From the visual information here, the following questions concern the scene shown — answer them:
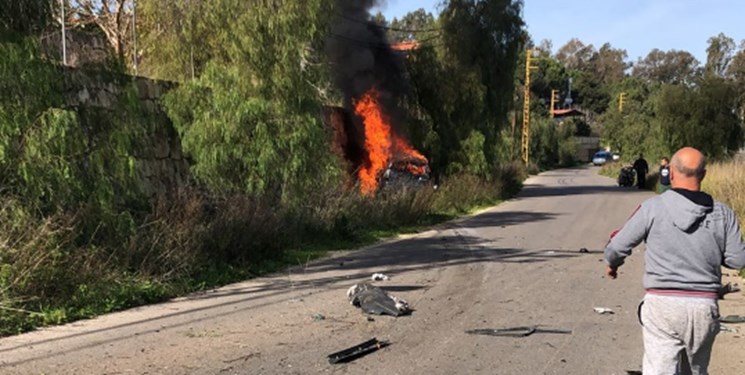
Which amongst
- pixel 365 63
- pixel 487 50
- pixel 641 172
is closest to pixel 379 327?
pixel 365 63

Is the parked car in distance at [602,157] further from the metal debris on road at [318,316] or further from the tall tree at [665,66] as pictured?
the metal debris on road at [318,316]

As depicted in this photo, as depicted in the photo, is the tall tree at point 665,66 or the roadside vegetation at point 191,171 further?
the tall tree at point 665,66

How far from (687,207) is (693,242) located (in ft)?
0.64

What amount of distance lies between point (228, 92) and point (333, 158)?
2.79 meters

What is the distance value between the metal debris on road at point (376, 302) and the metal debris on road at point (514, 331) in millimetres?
1005

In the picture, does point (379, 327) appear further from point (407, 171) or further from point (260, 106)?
point (407, 171)

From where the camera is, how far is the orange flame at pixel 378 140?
83.0ft

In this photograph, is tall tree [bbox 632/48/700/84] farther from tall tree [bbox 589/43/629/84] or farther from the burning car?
the burning car

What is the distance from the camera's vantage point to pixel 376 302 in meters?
7.82

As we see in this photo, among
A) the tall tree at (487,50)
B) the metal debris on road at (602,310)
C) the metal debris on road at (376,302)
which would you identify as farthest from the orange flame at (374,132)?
the metal debris on road at (602,310)

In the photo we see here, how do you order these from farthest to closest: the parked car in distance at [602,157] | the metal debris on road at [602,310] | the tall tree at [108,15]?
the parked car in distance at [602,157], the tall tree at [108,15], the metal debris on road at [602,310]

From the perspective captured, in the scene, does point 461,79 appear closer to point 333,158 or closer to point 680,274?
point 333,158

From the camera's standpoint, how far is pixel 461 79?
88.5 feet

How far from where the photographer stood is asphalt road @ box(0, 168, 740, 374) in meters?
5.74
